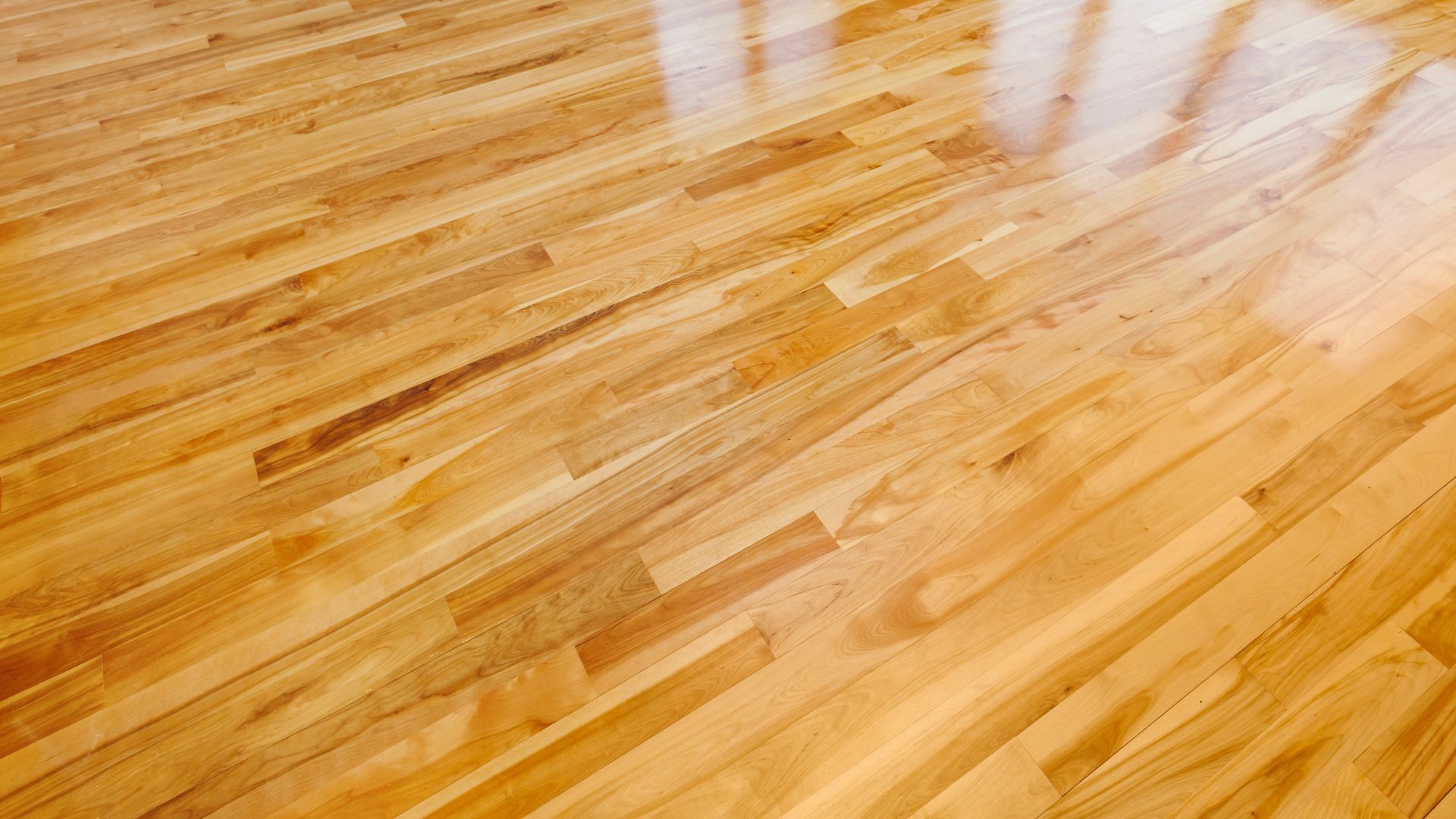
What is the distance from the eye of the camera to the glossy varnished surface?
38.8 inches

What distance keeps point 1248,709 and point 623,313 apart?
3.44 feet

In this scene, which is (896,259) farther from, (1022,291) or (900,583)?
(900,583)

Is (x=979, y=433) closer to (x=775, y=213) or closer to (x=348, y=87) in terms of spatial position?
(x=775, y=213)

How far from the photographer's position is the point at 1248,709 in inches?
38.7

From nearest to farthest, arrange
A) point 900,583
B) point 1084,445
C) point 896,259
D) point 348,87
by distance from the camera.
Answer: point 900,583
point 1084,445
point 896,259
point 348,87

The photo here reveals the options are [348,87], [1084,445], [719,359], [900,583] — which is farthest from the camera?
[348,87]

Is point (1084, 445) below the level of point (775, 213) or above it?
below

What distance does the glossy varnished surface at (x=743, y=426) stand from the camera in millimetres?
985

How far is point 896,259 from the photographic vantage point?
1.51 meters

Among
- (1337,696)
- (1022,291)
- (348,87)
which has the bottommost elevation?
(1337,696)

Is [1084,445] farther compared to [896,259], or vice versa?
[896,259]

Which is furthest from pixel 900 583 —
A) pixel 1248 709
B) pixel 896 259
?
pixel 896 259

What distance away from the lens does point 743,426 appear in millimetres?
1277

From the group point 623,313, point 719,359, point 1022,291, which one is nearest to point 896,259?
point 1022,291
